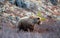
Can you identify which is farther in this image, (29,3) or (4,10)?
(29,3)

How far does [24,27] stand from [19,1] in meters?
10.3

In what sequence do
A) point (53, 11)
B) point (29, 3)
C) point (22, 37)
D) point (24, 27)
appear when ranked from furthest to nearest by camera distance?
point (53, 11) → point (29, 3) → point (24, 27) → point (22, 37)

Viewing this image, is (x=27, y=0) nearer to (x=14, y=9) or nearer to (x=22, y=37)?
(x=14, y=9)

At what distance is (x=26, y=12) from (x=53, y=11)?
570 centimetres

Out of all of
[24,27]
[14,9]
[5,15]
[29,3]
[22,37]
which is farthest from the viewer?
[29,3]

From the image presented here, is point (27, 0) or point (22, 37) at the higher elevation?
point (22, 37)

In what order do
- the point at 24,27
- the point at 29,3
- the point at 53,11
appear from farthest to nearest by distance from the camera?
the point at 53,11 < the point at 29,3 < the point at 24,27

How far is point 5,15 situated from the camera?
16500 millimetres

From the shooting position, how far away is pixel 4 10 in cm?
1744

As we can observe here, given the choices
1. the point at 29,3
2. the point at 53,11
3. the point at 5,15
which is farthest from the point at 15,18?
the point at 53,11

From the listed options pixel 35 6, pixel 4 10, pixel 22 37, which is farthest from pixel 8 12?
pixel 22 37

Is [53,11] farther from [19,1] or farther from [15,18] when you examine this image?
[15,18]

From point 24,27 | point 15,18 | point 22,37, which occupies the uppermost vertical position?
point 22,37

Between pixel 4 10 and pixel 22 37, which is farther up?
pixel 22 37
